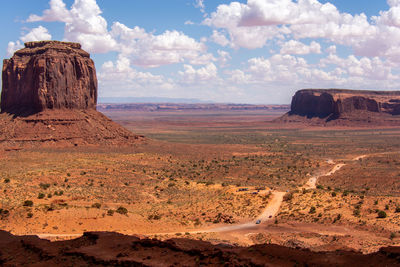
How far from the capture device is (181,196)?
39188 millimetres

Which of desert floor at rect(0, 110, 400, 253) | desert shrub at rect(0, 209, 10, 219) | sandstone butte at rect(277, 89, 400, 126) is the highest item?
sandstone butte at rect(277, 89, 400, 126)

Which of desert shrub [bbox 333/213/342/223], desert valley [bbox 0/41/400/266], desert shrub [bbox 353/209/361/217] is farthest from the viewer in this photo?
desert shrub [bbox 353/209/361/217]

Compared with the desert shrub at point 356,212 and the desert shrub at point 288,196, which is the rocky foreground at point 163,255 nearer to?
the desert shrub at point 356,212

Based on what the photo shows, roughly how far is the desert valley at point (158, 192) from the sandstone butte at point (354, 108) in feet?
175

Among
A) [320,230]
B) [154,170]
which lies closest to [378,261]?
[320,230]

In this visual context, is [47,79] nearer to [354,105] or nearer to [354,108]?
[354,105]

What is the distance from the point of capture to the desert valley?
15703 millimetres

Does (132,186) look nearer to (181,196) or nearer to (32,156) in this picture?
(181,196)

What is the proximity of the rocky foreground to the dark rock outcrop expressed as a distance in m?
144

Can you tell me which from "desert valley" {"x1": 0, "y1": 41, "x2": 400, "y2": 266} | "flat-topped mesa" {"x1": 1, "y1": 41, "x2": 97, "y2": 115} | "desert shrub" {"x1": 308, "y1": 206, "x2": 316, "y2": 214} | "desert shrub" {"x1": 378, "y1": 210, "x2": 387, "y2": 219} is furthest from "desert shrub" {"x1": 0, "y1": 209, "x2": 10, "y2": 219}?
"flat-topped mesa" {"x1": 1, "y1": 41, "x2": 97, "y2": 115}

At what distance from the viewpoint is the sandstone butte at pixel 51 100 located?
69.5m

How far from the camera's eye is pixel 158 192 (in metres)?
40.8

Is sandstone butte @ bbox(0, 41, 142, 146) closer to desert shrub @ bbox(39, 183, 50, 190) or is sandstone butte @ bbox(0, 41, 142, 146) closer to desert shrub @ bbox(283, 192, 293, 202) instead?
desert shrub @ bbox(39, 183, 50, 190)

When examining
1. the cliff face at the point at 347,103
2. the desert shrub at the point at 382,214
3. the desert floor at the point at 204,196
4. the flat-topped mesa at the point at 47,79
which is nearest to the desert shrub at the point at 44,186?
the desert floor at the point at 204,196
